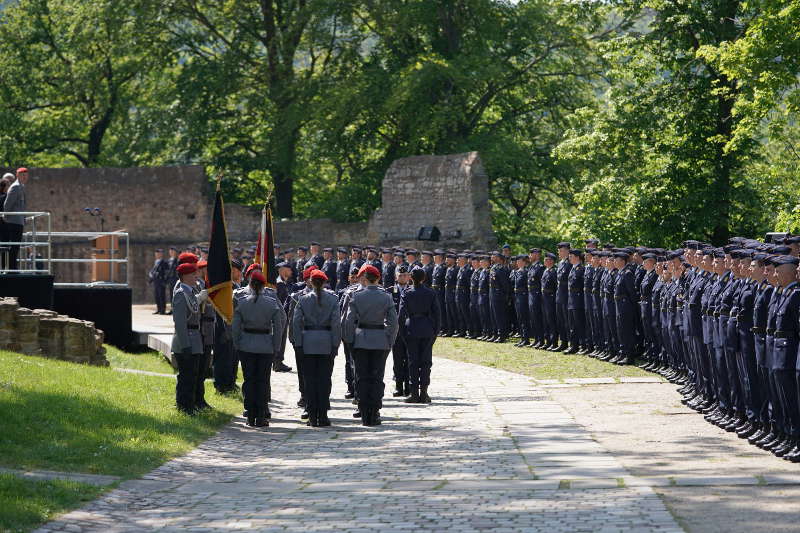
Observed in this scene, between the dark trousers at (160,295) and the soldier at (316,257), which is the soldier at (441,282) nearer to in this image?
the soldier at (316,257)

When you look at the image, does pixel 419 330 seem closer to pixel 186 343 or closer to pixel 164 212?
→ pixel 186 343

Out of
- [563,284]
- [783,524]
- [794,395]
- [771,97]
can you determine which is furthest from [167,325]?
[783,524]

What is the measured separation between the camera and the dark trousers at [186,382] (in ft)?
44.5

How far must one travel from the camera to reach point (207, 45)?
141 ft

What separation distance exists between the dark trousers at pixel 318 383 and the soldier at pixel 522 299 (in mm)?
10114

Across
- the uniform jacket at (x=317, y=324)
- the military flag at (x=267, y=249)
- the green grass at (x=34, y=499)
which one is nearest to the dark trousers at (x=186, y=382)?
the uniform jacket at (x=317, y=324)

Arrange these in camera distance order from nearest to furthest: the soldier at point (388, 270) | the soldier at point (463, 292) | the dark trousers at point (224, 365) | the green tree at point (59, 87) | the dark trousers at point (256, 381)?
the dark trousers at point (256, 381)
the dark trousers at point (224, 365)
the soldier at point (388, 270)
the soldier at point (463, 292)
the green tree at point (59, 87)

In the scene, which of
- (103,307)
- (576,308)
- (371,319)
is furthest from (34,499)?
(576,308)

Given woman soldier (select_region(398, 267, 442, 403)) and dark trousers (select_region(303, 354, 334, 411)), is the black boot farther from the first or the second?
dark trousers (select_region(303, 354, 334, 411))

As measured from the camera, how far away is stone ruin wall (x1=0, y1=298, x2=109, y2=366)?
17078mm

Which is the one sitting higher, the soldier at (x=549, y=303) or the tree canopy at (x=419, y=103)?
the tree canopy at (x=419, y=103)

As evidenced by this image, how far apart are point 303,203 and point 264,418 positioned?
3361cm

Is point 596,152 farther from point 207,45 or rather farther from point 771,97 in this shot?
point 207,45

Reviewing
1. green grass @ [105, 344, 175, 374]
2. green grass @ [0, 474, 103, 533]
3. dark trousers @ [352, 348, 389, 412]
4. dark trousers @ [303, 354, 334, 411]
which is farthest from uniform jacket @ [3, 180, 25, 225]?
green grass @ [0, 474, 103, 533]
